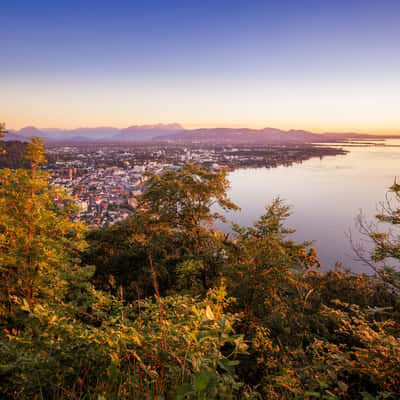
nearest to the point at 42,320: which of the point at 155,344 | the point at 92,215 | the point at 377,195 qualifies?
the point at 155,344

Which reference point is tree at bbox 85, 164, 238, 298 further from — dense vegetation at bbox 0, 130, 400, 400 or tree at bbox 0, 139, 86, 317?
tree at bbox 0, 139, 86, 317

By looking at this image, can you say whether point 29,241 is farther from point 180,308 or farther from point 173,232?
point 173,232

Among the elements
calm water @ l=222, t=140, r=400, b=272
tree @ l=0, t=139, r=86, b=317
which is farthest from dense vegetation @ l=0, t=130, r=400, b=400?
calm water @ l=222, t=140, r=400, b=272

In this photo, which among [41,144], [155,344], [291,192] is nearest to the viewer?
[155,344]

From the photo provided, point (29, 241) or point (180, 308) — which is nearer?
point (180, 308)

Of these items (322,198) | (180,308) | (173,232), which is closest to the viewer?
(180,308)

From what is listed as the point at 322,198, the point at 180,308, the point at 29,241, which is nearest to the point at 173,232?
the point at 29,241

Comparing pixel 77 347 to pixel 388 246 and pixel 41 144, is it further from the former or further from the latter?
pixel 388 246
